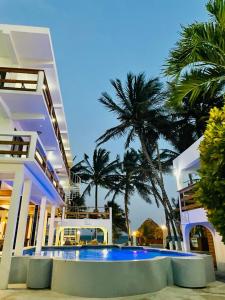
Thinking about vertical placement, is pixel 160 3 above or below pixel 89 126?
above

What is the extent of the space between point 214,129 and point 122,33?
14344 cm

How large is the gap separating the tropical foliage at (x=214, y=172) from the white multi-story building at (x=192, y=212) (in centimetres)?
517

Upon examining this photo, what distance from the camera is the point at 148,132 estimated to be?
2114 centimetres

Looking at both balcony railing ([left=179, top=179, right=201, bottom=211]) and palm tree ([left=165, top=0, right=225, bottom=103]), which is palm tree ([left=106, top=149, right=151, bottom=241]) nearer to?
balcony railing ([left=179, top=179, right=201, bottom=211])

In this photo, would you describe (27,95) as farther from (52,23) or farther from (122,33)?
(122,33)

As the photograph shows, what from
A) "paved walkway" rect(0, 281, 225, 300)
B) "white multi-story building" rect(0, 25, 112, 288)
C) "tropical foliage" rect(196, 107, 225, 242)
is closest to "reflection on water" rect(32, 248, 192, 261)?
"white multi-story building" rect(0, 25, 112, 288)

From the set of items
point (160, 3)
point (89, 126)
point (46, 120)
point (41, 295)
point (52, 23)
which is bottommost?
point (41, 295)

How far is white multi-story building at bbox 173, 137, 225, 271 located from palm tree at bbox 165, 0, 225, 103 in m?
4.53

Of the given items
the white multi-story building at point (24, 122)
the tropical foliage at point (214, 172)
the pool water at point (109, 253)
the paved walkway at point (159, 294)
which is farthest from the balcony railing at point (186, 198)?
the tropical foliage at point (214, 172)

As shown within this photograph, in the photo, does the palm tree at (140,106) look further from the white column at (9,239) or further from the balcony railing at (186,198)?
the white column at (9,239)

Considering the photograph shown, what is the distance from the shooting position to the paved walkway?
19.4 feet

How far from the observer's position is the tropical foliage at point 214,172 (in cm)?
407

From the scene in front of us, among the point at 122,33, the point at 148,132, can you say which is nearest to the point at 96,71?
the point at 122,33

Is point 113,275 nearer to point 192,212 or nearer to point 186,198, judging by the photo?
point 192,212
